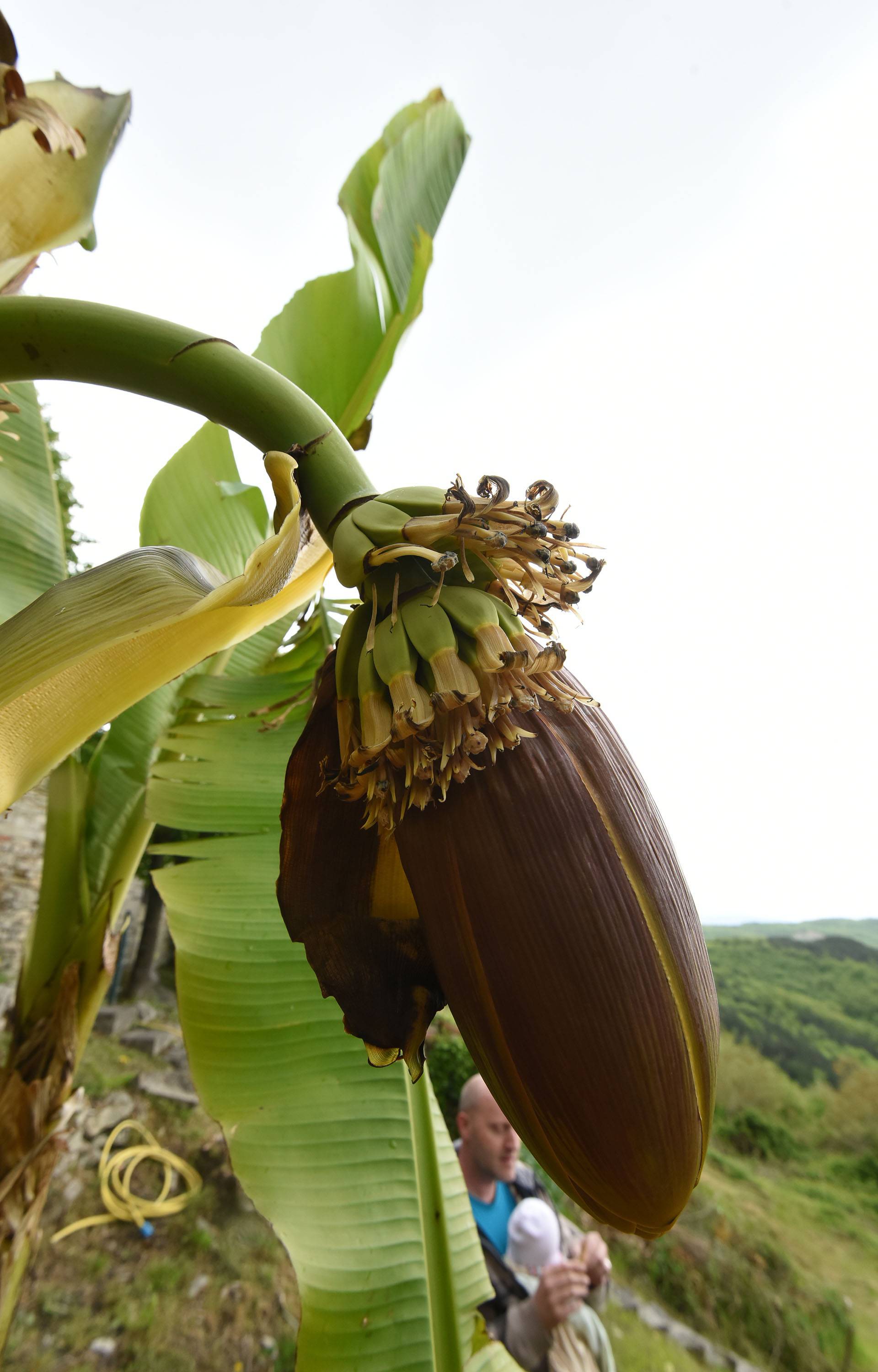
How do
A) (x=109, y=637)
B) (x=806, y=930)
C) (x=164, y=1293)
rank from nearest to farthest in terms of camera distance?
(x=109, y=637), (x=164, y=1293), (x=806, y=930)

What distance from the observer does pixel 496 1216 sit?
1.83m

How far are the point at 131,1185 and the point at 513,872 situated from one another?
3481 millimetres

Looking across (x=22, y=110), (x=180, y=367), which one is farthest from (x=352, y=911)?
(x=22, y=110)

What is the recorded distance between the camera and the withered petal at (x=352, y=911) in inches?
13.3

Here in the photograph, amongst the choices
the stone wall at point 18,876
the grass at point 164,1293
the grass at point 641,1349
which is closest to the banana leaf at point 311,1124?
the grass at point 164,1293

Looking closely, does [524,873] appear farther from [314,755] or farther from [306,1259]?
[306,1259]

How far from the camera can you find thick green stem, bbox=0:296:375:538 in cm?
31

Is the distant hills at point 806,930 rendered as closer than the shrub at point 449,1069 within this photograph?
No

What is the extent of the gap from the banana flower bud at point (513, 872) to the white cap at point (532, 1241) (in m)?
1.88

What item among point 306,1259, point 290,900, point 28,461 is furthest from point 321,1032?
point 28,461

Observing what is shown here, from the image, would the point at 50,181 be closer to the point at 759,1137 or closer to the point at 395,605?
the point at 395,605

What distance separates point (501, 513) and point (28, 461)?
28.7 inches

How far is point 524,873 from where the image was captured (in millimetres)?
281

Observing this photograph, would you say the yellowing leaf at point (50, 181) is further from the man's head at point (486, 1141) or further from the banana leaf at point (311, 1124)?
the man's head at point (486, 1141)
